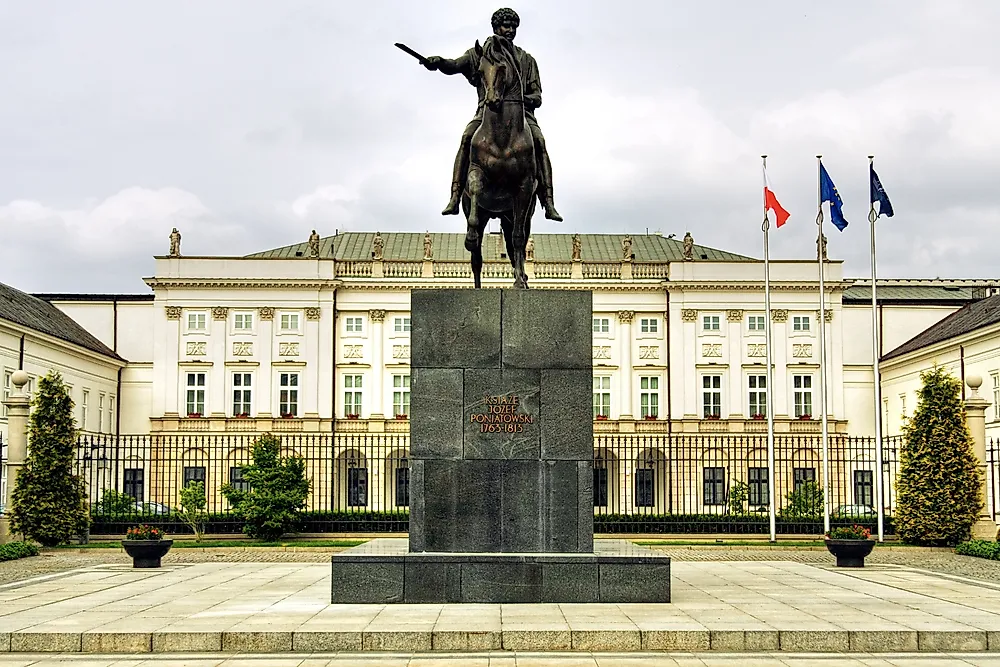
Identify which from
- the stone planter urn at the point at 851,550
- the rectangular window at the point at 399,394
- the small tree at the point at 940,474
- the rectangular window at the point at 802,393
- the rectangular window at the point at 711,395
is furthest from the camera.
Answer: the rectangular window at the point at 399,394

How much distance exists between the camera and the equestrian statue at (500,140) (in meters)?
14.7

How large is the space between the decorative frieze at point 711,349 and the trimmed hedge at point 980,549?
33164mm

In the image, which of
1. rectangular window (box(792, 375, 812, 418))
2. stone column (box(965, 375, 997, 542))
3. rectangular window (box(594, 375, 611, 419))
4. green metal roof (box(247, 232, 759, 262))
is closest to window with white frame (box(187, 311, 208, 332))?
green metal roof (box(247, 232, 759, 262))

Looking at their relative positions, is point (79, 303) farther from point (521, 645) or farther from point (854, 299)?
point (521, 645)

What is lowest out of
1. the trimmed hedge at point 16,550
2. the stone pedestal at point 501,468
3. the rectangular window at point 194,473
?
the trimmed hedge at point 16,550

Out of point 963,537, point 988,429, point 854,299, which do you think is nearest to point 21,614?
point 963,537

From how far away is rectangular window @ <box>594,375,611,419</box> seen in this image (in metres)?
62.0

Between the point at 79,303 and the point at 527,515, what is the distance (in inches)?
2238

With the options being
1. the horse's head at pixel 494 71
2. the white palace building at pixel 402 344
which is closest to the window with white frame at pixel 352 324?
the white palace building at pixel 402 344

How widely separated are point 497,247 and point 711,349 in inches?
547

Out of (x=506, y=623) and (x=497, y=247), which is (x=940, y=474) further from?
(x=497, y=247)

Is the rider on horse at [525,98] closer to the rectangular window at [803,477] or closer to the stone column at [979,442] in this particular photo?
the stone column at [979,442]

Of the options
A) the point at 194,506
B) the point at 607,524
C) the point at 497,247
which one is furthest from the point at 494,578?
the point at 497,247

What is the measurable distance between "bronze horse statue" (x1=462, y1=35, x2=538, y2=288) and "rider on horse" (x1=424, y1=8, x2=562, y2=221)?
113 millimetres
